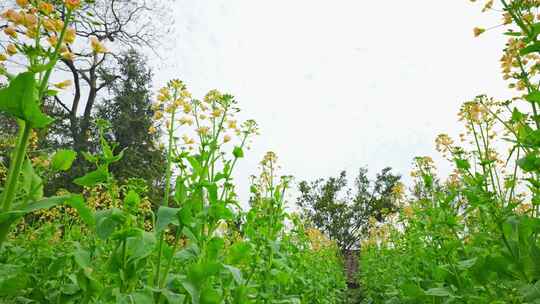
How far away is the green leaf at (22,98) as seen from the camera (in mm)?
985

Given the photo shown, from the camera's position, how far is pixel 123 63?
18906 millimetres

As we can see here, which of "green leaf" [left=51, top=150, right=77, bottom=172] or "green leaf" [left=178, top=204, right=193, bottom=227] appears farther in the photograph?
"green leaf" [left=178, top=204, right=193, bottom=227]

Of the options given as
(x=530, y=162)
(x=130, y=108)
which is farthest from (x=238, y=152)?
(x=130, y=108)

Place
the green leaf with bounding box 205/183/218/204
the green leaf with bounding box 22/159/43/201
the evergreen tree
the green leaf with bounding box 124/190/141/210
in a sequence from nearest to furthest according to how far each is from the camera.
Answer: the green leaf with bounding box 22/159/43/201 < the green leaf with bounding box 124/190/141/210 < the green leaf with bounding box 205/183/218/204 < the evergreen tree

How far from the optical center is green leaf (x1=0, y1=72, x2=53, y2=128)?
98 cm

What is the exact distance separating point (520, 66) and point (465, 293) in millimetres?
1106

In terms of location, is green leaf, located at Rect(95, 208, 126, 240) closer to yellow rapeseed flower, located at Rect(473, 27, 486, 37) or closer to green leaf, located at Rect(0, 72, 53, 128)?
green leaf, located at Rect(0, 72, 53, 128)

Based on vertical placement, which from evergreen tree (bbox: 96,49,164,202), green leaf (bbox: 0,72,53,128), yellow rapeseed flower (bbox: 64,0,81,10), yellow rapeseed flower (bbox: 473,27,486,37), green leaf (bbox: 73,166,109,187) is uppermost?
evergreen tree (bbox: 96,49,164,202)

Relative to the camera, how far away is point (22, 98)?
1.00 m

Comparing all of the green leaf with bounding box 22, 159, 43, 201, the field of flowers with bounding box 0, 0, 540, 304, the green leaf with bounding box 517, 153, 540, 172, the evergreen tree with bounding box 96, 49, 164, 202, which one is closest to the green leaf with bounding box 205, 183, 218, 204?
the field of flowers with bounding box 0, 0, 540, 304

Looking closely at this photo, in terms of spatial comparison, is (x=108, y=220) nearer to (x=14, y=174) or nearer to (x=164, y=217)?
(x=164, y=217)

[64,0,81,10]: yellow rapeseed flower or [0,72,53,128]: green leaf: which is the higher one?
[64,0,81,10]: yellow rapeseed flower

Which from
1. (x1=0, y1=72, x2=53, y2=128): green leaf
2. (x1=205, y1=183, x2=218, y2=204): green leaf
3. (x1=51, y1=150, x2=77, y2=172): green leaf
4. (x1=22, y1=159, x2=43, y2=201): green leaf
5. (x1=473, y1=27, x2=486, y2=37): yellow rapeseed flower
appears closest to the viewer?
(x1=0, y1=72, x2=53, y2=128): green leaf

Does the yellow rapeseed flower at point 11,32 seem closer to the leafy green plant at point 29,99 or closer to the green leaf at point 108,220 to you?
the leafy green plant at point 29,99
